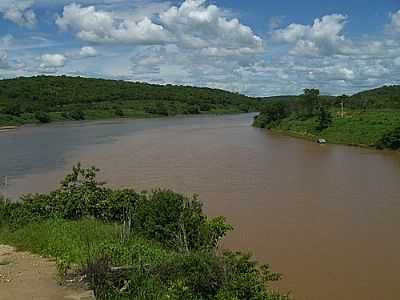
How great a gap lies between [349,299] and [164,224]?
3.78 m

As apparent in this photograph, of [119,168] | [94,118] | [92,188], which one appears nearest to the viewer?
[92,188]

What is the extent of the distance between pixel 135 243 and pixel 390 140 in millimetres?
28194

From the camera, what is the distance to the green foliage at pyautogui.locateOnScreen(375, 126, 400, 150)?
33.4 meters

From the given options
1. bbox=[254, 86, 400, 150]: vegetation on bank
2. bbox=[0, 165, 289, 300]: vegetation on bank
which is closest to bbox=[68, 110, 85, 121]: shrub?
bbox=[254, 86, 400, 150]: vegetation on bank

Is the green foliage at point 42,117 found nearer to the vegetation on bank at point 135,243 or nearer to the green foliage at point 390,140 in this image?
the green foliage at point 390,140

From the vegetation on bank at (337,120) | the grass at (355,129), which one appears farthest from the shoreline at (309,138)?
the vegetation on bank at (337,120)

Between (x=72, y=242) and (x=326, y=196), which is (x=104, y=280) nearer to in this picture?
(x=72, y=242)

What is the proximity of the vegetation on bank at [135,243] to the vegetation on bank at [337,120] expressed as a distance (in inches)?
1044

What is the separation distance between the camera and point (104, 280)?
22.6ft

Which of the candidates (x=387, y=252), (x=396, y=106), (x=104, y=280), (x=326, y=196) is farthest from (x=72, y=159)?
(x=396, y=106)

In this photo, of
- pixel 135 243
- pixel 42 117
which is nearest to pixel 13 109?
pixel 42 117

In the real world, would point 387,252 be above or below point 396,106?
below

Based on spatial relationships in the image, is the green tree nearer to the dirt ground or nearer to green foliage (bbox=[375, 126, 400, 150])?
green foliage (bbox=[375, 126, 400, 150])

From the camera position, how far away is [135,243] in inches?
356
